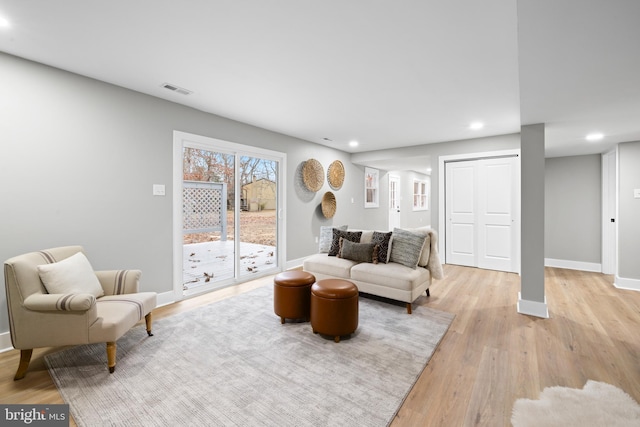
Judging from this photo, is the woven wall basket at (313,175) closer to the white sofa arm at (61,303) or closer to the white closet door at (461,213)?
the white closet door at (461,213)

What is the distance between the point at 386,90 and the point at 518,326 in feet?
9.27

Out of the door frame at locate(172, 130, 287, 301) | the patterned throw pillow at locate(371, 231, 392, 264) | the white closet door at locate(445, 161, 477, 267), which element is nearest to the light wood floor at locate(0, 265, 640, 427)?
the door frame at locate(172, 130, 287, 301)

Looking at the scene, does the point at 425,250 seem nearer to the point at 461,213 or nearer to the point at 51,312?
the point at 461,213

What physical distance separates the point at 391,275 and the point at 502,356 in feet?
3.98

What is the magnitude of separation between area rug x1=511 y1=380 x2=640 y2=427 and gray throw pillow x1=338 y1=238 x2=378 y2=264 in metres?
1.96

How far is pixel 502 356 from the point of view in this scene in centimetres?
226

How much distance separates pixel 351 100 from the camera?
3.30 metres

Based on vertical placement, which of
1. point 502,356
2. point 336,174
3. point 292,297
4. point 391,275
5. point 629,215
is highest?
point 336,174

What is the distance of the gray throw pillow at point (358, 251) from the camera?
353 centimetres

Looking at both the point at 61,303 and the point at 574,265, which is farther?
the point at 574,265

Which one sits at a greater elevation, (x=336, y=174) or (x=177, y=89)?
(x=177, y=89)

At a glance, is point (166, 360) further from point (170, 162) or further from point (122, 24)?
point (122, 24)

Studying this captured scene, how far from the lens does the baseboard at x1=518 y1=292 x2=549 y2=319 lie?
3043 millimetres

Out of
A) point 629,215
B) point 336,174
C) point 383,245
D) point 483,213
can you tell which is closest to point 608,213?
point 629,215
